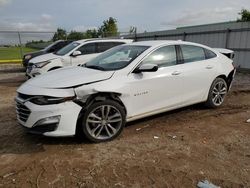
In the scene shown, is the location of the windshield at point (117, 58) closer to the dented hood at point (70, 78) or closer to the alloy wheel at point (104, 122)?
the dented hood at point (70, 78)

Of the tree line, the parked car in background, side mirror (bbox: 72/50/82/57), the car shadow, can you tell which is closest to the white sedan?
the car shadow

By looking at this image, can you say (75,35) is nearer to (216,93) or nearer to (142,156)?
(216,93)

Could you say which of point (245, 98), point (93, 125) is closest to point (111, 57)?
point (93, 125)

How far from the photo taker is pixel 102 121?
4621mm

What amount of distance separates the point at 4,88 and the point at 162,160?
7985 mm

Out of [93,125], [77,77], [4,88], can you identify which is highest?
[77,77]

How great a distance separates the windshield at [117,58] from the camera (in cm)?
514

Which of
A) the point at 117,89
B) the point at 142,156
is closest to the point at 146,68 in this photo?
the point at 117,89

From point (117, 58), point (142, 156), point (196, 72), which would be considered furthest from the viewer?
point (196, 72)

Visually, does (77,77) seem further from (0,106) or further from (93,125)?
(0,106)

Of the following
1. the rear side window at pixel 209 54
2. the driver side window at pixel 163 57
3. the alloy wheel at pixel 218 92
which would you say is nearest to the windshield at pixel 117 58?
the driver side window at pixel 163 57

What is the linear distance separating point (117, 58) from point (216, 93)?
8.17 ft

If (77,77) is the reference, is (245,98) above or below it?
below

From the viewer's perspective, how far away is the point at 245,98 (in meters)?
7.66
